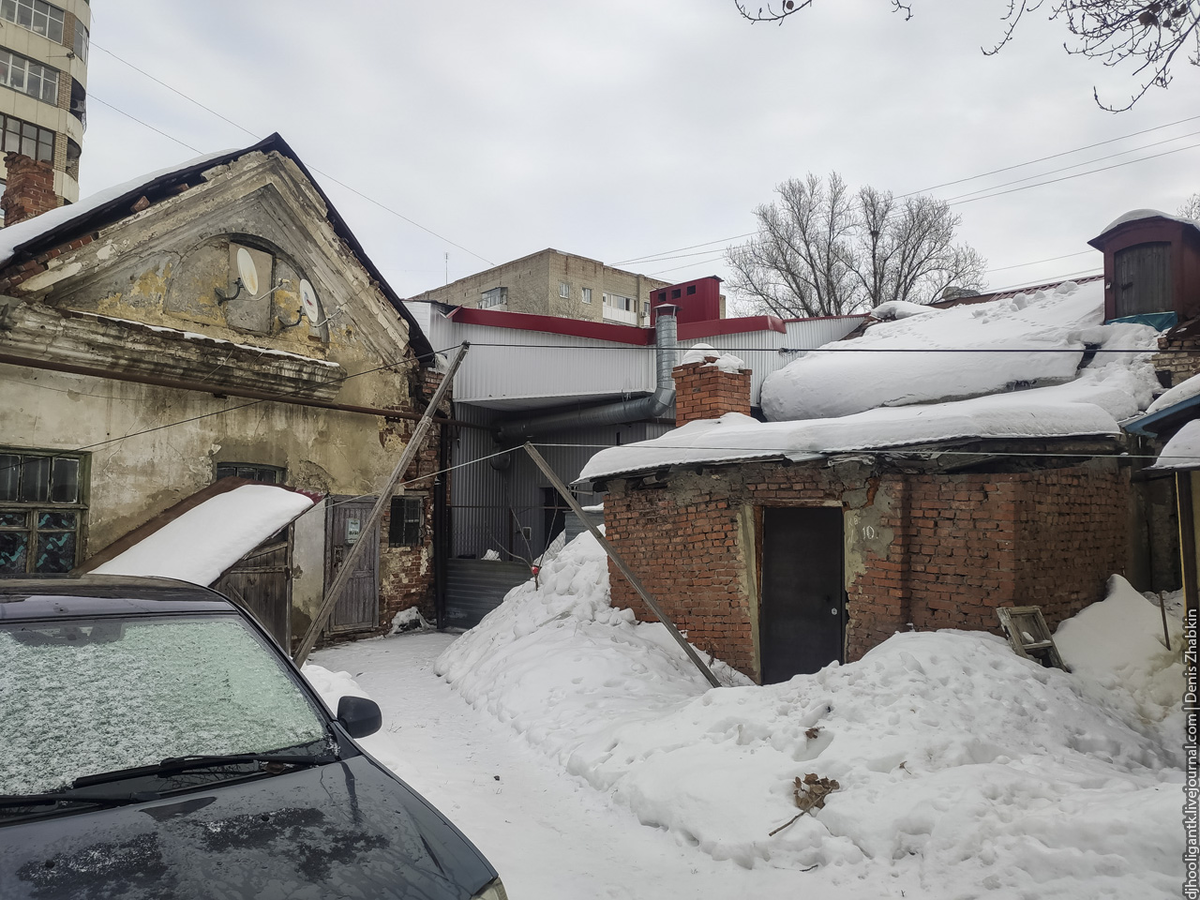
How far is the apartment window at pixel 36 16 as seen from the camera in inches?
1029

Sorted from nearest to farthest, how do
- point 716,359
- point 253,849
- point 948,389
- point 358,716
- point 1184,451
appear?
1. point 253,849
2. point 358,716
3. point 1184,451
4. point 716,359
5. point 948,389

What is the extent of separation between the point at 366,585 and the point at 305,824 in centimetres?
1100

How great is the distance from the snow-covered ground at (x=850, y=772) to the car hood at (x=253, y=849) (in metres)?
2.14

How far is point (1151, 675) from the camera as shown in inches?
235

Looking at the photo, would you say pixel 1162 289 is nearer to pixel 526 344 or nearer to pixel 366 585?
pixel 526 344

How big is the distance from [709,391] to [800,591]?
2.68 meters

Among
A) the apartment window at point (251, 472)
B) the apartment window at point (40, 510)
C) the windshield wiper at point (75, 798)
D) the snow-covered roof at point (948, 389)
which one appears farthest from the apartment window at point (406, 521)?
the windshield wiper at point (75, 798)

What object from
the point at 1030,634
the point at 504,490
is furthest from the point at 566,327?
the point at 1030,634

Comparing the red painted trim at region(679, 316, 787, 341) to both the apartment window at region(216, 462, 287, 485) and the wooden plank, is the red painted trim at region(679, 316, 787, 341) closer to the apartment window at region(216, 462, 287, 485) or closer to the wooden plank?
the apartment window at region(216, 462, 287, 485)

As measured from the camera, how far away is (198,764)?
2.43 m

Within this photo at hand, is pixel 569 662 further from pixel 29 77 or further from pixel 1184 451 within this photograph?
pixel 29 77

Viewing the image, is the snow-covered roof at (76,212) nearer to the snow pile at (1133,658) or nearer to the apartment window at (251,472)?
the apartment window at (251,472)

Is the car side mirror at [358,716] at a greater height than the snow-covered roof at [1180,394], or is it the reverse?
the snow-covered roof at [1180,394]

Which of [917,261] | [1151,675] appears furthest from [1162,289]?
[917,261]
